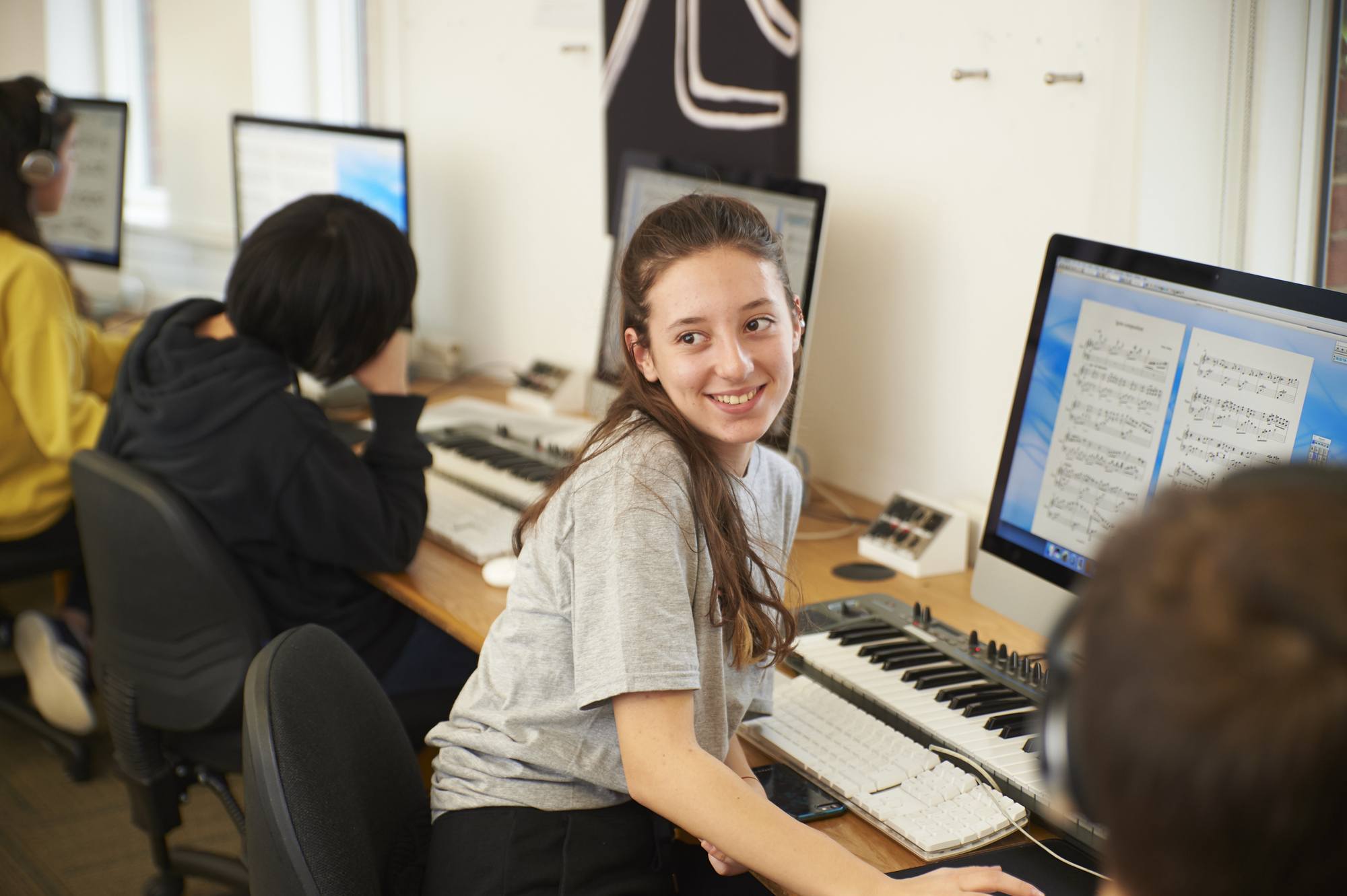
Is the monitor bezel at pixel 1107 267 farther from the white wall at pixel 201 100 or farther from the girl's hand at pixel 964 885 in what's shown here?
the white wall at pixel 201 100

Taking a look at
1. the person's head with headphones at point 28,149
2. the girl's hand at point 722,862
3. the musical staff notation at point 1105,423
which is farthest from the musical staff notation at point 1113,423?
the person's head with headphones at point 28,149

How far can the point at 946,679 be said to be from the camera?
1288 millimetres

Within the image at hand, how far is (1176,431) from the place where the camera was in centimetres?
117

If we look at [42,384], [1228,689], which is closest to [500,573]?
[42,384]

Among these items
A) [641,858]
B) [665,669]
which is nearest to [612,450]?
[665,669]

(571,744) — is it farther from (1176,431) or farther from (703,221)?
(1176,431)

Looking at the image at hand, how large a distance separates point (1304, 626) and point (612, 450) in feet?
2.55

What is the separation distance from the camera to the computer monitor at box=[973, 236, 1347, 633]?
1.07m

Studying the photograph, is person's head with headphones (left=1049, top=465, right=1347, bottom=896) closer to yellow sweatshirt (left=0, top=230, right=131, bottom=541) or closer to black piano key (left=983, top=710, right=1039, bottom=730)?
black piano key (left=983, top=710, right=1039, bottom=730)

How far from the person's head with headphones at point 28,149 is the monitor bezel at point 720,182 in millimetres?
1166

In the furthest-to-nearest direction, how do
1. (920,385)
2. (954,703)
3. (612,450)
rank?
(920,385)
(954,703)
(612,450)

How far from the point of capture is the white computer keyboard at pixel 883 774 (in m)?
1.04

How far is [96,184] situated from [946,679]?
2941 millimetres

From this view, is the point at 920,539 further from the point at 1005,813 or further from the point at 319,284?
the point at 319,284
